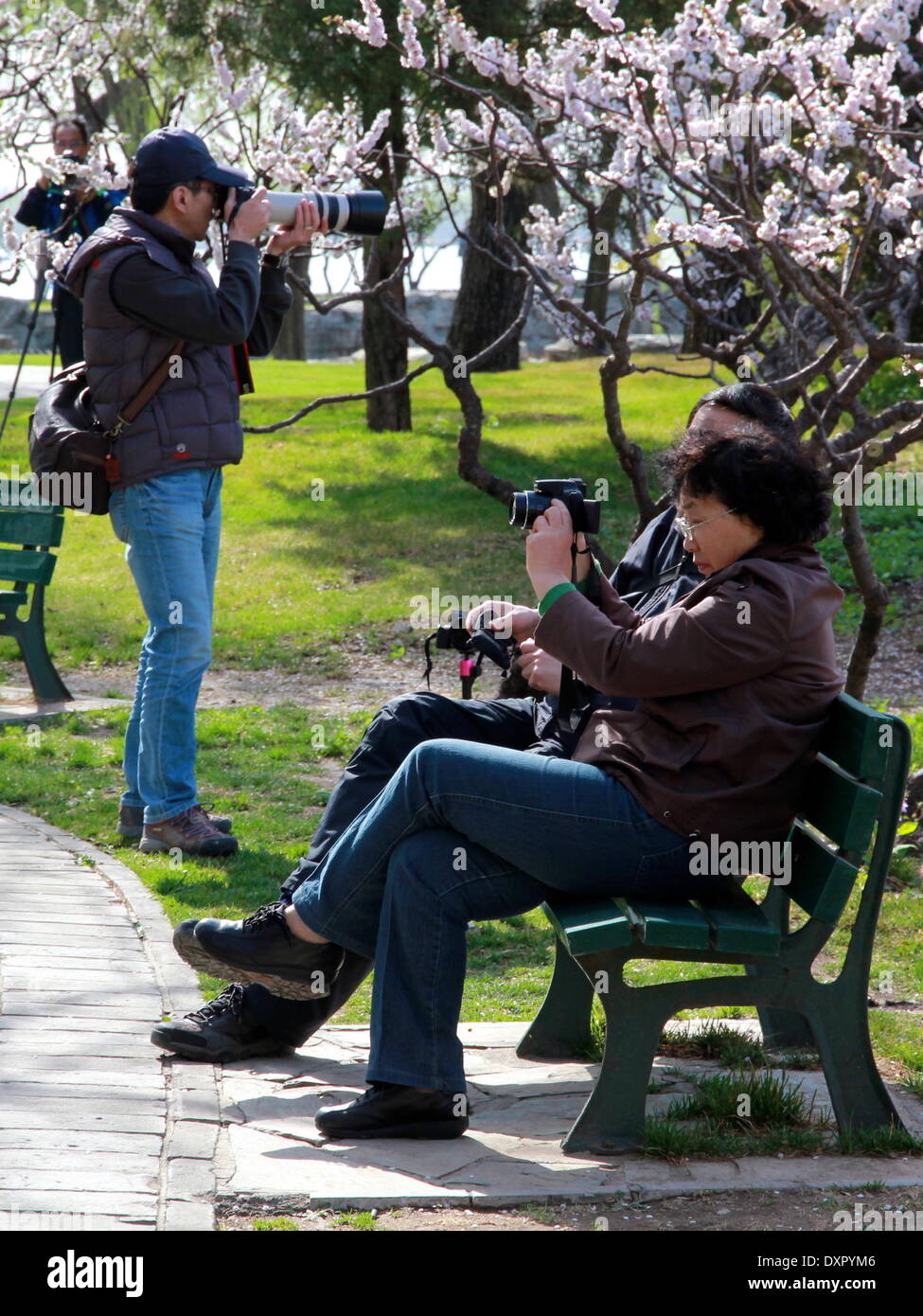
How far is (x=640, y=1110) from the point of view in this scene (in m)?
3.05

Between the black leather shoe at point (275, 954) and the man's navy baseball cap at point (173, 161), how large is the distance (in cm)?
261

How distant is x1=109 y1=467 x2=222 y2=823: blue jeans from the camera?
5.08 m

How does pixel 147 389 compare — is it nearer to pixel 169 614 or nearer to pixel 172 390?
pixel 172 390

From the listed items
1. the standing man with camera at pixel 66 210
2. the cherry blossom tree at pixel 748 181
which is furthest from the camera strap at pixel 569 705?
the standing man with camera at pixel 66 210

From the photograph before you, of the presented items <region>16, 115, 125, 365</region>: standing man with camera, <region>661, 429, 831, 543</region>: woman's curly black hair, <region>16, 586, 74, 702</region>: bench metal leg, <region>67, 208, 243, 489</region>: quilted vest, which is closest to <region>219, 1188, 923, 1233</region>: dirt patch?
<region>661, 429, 831, 543</region>: woman's curly black hair

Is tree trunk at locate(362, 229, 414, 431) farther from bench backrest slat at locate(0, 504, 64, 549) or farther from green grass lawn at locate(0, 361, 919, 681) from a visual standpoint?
bench backrest slat at locate(0, 504, 64, 549)

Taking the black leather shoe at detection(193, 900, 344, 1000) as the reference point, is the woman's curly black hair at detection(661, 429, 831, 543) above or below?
above

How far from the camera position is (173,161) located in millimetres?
4902

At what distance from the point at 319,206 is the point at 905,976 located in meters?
3.10

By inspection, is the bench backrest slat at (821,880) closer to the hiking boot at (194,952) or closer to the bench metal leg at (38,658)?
the hiking boot at (194,952)

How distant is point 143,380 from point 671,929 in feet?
9.59
